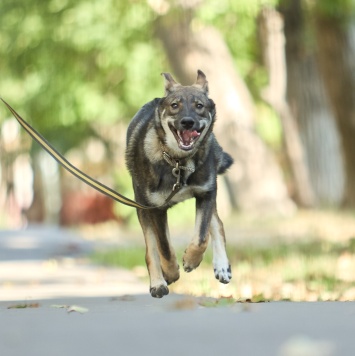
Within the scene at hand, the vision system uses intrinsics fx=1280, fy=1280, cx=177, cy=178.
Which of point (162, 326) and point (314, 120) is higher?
point (314, 120)

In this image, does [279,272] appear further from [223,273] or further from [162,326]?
[162,326]

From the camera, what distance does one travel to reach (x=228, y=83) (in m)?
22.4

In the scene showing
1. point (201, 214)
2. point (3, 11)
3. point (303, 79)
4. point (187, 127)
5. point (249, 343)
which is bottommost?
point (249, 343)

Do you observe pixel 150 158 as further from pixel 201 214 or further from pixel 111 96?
pixel 111 96

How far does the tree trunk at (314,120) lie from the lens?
79.2 feet

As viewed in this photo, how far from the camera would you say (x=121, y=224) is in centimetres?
2892

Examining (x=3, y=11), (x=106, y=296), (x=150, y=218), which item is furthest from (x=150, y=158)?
(x=3, y=11)

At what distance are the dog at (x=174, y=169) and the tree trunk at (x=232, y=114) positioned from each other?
12.5 m

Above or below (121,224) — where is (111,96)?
above

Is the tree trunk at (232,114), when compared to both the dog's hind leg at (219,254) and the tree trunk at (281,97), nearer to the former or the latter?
the tree trunk at (281,97)

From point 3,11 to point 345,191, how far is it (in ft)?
22.9

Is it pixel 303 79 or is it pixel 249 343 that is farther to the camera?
pixel 303 79

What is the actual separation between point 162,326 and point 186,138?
1387mm

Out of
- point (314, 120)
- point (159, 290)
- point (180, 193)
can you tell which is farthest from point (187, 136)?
point (314, 120)
